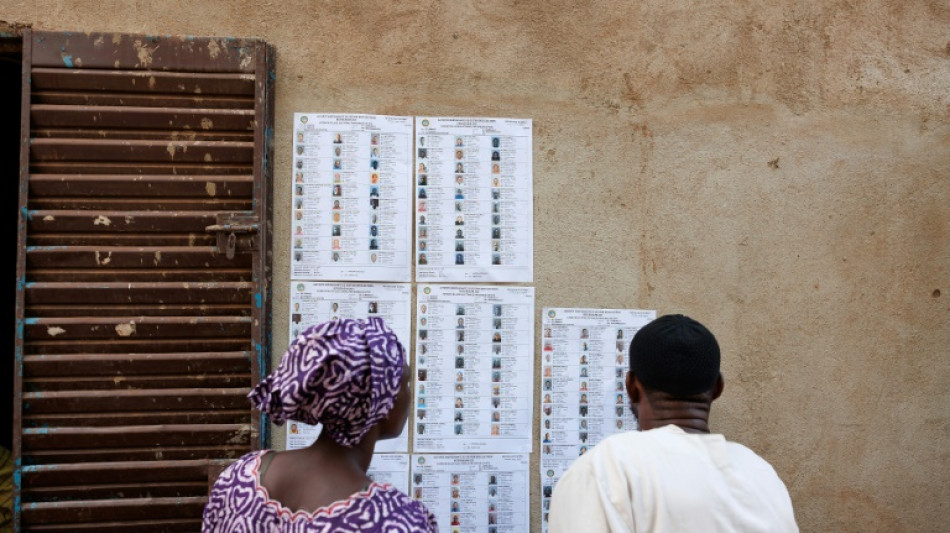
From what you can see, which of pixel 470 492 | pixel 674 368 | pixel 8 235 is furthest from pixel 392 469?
pixel 8 235

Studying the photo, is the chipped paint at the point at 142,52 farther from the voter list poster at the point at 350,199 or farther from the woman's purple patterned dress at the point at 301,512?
the woman's purple patterned dress at the point at 301,512

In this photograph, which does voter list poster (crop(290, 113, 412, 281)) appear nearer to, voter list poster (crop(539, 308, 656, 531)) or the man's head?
voter list poster (crop(539, 308, 656, 531))

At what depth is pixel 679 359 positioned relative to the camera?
192cm

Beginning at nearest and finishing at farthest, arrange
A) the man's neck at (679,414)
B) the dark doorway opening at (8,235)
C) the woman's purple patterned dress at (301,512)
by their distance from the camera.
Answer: the woman's purple patterned dress at (301,512), the man's neck at (679,414), the dark doorway opening at (8,235)

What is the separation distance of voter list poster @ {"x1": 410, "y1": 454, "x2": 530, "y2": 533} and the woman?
1123 millimetres

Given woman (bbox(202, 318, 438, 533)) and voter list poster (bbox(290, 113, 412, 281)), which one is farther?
voter list poster (bbox(290, 113, 412, 281))

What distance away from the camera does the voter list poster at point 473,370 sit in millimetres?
2959

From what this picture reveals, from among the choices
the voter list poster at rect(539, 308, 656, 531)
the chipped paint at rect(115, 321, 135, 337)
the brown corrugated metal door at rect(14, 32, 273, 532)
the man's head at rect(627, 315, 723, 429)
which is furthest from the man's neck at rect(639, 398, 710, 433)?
the chipped paint at rect(115, 321, 135, 337)

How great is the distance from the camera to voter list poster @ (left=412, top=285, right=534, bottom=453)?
116 inches

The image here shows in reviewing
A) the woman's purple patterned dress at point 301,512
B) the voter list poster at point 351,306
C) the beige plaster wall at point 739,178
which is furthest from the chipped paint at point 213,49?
the woman's purple patterned dress at point 301,512

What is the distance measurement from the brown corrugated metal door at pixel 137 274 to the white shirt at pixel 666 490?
1.39 m

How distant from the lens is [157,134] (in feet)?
9.37

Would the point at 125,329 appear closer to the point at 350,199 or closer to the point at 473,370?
the point at 350,199

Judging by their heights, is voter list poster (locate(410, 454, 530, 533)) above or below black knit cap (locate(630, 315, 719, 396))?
below
